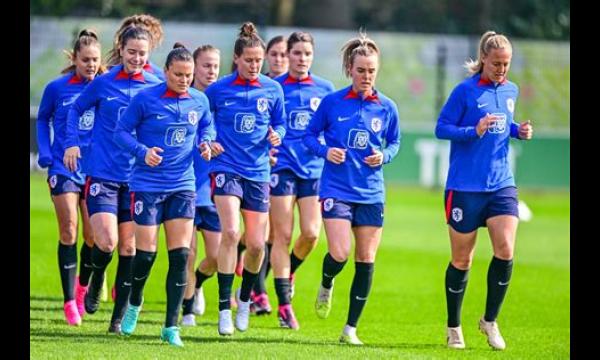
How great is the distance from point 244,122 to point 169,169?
1.08 metres

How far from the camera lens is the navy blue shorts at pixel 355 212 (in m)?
10.7

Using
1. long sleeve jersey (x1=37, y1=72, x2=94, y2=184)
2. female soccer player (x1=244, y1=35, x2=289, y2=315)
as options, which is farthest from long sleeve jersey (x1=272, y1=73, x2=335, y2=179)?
long sleeve jersey (x1=37, y1=72, x2=94, y2=184)

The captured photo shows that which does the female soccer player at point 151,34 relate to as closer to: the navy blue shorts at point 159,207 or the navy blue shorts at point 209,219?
the navy blue shorts at point 209,219

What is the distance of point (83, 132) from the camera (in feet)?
38.5

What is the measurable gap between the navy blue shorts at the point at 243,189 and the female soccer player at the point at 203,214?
59 centimetres

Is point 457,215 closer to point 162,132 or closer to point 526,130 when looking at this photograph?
point 526,130

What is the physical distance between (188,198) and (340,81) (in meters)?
20.5

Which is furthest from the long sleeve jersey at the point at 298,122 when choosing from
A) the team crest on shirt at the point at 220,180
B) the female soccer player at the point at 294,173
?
the team crest on shirt at the point at 220,180

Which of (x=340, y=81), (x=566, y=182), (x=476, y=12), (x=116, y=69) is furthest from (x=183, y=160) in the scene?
(x=476, y=12)

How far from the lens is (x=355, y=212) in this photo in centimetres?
1080

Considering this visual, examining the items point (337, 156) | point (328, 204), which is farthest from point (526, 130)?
point (328, 204)

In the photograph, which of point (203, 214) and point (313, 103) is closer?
point (203, 214)

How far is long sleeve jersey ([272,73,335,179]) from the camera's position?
12.3m

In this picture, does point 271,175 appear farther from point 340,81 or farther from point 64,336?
point 340,81
